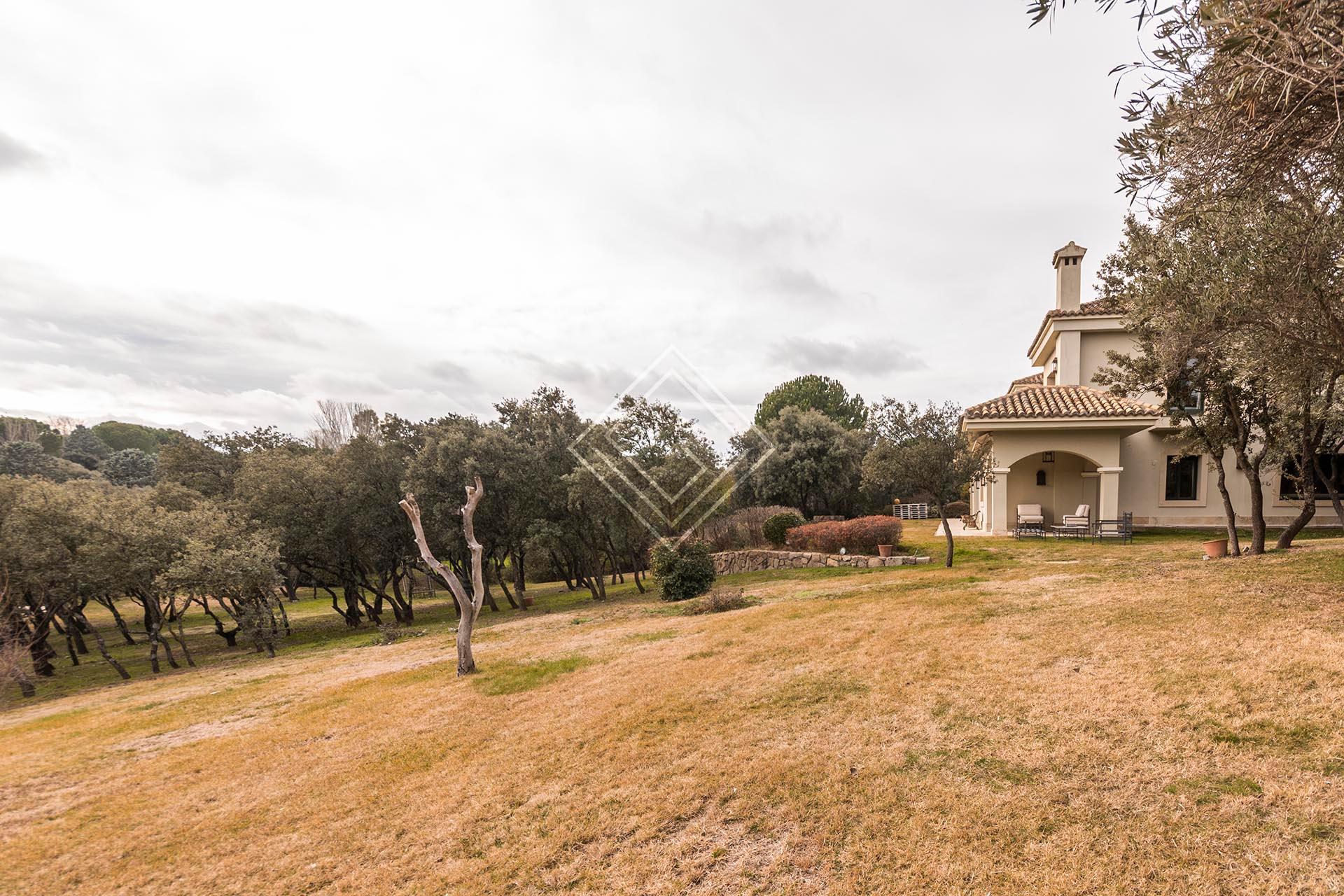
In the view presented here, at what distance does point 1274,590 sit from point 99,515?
28999 mm

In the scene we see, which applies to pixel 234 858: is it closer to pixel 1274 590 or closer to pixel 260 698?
pixel 260 698

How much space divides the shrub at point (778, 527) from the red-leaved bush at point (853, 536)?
4.21 ft

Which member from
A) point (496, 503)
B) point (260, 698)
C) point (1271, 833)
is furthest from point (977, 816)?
point (496, 503)

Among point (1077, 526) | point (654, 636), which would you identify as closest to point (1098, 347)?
point (1077, 526)

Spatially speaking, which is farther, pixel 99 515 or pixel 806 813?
pixel 99 515

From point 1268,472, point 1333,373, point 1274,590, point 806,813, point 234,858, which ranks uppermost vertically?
point 1333,373

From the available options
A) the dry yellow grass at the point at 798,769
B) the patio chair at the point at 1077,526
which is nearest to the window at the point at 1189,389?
the dry yellow grass at the point at 798,769

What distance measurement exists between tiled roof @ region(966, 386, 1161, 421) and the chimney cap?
5.28 meters

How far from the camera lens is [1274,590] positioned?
769 cm

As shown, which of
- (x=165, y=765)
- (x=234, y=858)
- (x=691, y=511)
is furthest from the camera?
(x=691, y=511)

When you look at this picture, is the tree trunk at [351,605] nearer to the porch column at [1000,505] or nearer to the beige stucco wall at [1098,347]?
the porch column at [1000,505]

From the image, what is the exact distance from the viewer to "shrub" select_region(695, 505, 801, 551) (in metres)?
22.7

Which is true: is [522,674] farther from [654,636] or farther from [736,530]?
[736,530]

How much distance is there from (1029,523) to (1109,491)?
103 inches
